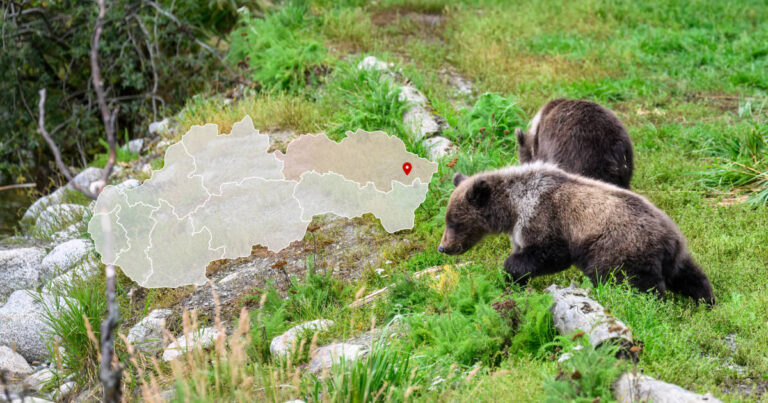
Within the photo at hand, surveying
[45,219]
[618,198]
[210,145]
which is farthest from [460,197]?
[45,219]

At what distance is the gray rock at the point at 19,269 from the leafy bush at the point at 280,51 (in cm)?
413

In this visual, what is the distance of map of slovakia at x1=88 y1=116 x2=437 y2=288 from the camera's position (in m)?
6.75

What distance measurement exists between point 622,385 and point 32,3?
38.0ft

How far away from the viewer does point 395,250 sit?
6371 mm

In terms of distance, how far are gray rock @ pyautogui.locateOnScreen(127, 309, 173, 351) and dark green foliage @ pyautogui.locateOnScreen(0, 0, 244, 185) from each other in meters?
5.88

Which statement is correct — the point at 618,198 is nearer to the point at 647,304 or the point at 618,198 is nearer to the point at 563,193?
the point at 563,193

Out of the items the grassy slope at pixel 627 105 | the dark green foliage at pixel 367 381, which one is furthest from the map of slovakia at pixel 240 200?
the dark green foliage at pixel 367 381

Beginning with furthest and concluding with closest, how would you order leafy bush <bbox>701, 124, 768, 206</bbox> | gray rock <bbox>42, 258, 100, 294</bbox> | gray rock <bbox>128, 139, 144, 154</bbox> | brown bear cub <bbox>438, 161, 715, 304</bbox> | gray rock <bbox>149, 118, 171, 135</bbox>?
gray rock <bbox>128, 139, 144, 154</bbox> → gray rock <bbox>149, 118, 171, 135</bbox> → leafy bush <bbox>701, 124, 768, 206</bbox> → gray rock <bbox>42, 258, 100, 294</bbox> → brown bear cub <bbox>438, 161, 715, 304</bbox>

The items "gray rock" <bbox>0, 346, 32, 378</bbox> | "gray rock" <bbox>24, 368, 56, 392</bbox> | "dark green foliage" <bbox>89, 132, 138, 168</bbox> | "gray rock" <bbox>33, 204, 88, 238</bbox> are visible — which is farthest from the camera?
"dark green foliage" <bbox>89, 132, 138, 168</bbox>

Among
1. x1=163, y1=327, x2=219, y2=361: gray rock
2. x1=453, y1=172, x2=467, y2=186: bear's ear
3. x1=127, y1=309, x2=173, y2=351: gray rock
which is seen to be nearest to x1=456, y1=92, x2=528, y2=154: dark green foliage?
x1=453, y1=172, x2=467, y2=186: bear's ear

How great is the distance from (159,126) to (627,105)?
727 centimetres

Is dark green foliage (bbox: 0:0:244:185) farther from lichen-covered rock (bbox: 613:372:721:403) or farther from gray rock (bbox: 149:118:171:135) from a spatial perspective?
lichen-covered rock (bbox: 613:372:721:403)

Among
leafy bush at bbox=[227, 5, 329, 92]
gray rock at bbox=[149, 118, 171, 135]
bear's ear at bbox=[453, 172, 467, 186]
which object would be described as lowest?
bear's ear at bbox=[453, 172, 467, 186]

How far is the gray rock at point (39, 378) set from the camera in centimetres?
555
